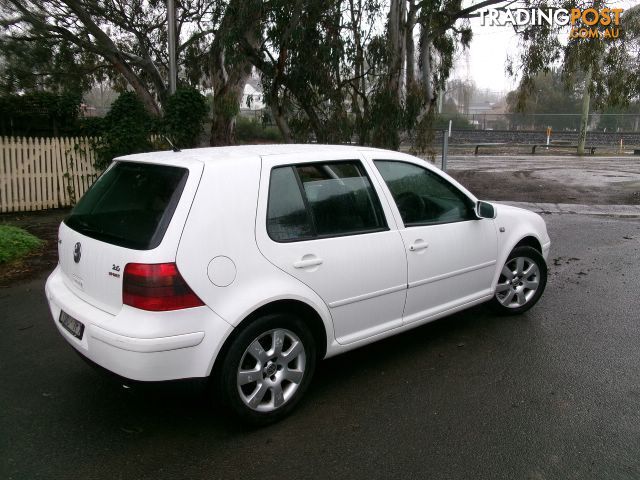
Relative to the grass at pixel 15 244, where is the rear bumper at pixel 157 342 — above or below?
above

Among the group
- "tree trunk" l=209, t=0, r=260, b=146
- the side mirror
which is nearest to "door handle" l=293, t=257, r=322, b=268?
the side mirror

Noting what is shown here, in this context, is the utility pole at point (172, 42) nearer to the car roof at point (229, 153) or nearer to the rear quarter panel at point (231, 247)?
the car roof at point (229, 153)

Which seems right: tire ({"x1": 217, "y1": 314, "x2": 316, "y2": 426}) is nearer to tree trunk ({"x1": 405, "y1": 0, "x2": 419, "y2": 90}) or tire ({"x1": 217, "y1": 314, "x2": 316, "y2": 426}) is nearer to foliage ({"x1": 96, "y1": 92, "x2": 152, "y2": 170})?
tree trunk ({"x1": 405, "y1": 0, "x2": 419, "y2": 90})

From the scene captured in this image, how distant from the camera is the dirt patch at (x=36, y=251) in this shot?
661 centimetres

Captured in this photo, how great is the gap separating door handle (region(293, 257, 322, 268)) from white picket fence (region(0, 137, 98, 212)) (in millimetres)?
8573

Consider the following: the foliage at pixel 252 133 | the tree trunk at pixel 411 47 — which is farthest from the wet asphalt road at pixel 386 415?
the foliage at pixel 252 133

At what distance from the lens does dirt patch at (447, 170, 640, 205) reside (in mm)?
12859

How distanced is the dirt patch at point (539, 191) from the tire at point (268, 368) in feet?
34.3

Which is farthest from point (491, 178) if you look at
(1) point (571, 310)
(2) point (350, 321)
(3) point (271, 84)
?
(2) point (350, 321)

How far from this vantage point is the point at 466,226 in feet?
14.7

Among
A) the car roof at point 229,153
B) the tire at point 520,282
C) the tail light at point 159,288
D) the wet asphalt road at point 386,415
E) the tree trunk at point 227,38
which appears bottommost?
the wet asphalt road at point 386,415

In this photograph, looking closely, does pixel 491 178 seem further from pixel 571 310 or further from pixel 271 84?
pixel 571 310

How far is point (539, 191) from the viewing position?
14.3m

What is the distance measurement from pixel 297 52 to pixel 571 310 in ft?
→ 19.9
